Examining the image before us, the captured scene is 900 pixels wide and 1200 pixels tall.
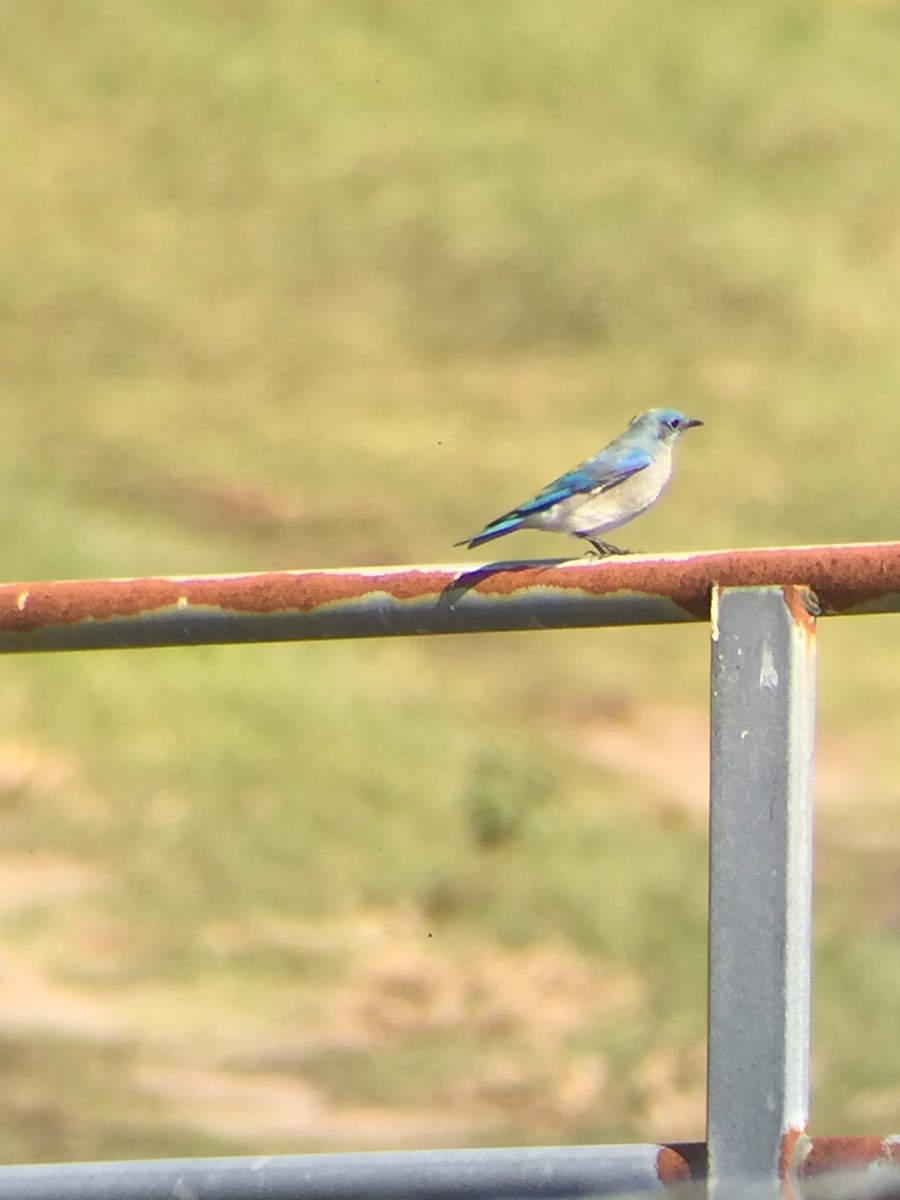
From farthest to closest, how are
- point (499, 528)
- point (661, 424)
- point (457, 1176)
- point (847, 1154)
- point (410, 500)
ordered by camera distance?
point (410, 500)
point (661, 424)
point (499, 528)
point (457, 1176)
point (847, 1154)

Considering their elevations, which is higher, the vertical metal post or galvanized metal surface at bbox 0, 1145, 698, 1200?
the vertical metal post

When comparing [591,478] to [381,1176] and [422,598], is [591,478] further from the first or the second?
[381,1176]

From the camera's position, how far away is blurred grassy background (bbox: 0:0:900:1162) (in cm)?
938

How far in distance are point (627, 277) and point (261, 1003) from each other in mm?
8124

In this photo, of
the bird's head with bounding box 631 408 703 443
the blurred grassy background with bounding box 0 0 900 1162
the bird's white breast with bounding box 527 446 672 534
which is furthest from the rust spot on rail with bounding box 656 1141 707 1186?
the blurred grassy background with bounding box 0 0 900 1162

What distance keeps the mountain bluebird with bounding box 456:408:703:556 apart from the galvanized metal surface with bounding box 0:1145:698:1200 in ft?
10.7

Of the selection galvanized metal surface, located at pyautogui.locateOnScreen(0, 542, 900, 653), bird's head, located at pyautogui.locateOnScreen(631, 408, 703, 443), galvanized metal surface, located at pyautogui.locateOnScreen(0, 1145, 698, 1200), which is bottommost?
galvanized metal surface, located at pyautogui.locateOnScreen(0, 1145, 698, 1200)

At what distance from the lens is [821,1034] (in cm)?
927

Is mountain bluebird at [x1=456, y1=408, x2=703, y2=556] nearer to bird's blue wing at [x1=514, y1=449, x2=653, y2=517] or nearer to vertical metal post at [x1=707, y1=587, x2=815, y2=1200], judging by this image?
bird's blue wing at [x1=514, y1=449, x2=653, y2=517]

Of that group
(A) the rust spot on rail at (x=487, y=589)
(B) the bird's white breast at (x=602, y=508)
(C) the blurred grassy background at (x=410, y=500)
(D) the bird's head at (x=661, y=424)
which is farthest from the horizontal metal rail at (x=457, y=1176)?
(C) the blurred grassy background at (x=410, y=500)

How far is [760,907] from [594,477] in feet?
12.4

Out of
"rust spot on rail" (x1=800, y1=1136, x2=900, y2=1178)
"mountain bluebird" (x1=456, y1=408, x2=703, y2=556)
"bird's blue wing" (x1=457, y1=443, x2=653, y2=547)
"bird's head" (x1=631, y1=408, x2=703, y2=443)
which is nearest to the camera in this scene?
"rust spot on rail" (x1=800, y1=1136, x2=900, y2=1178)

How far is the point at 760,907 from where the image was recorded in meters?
2.07

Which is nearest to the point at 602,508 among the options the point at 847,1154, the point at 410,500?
the point at 847,1154
